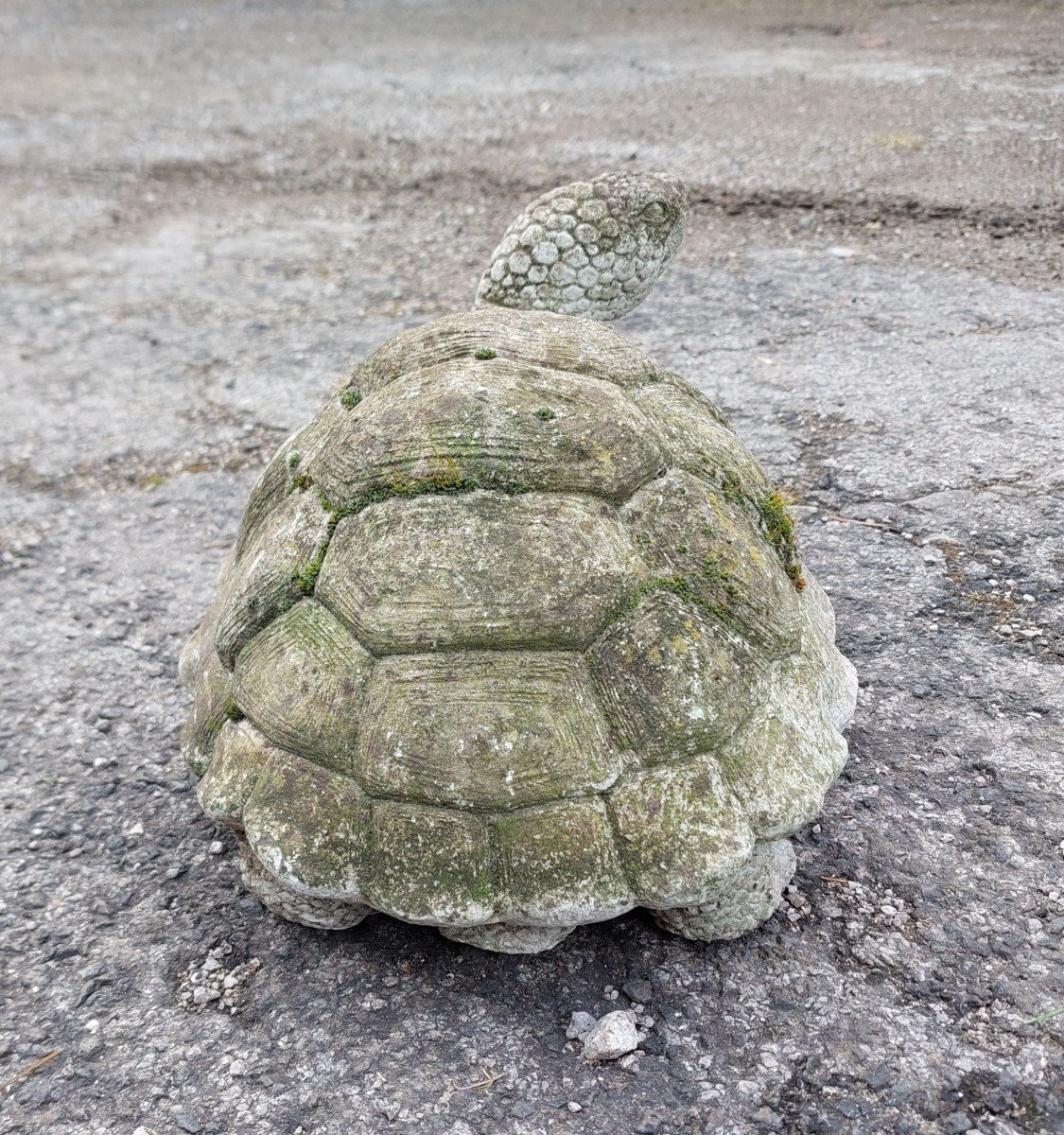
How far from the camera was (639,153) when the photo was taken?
21.4 feet

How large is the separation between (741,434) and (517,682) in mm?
2197

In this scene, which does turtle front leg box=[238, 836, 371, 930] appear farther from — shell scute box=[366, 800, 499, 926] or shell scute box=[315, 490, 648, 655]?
shell scute box=[315, 490, 648, 655]

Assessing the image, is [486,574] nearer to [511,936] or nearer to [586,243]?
[511,936]

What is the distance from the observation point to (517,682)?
75.4 inches

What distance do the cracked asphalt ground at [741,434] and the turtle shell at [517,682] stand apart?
0.24 metres

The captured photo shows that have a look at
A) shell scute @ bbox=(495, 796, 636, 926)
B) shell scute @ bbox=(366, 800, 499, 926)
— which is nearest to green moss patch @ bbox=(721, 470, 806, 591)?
shell scute @ bbox=(495, 796, 636, 926)

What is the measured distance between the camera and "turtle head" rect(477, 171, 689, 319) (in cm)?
291

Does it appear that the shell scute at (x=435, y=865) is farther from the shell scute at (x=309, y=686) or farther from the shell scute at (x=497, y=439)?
the shell scute at (x=497, y=439)

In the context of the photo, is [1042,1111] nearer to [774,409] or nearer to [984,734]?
[984,734]

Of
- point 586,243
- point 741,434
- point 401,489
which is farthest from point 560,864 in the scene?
point 741,434

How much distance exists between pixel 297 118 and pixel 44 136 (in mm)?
2106

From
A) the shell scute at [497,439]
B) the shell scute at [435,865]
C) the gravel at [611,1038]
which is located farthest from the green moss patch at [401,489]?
the gravel at [611,1038]

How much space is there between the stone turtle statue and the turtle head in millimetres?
709

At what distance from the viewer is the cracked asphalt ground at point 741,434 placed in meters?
1.99
